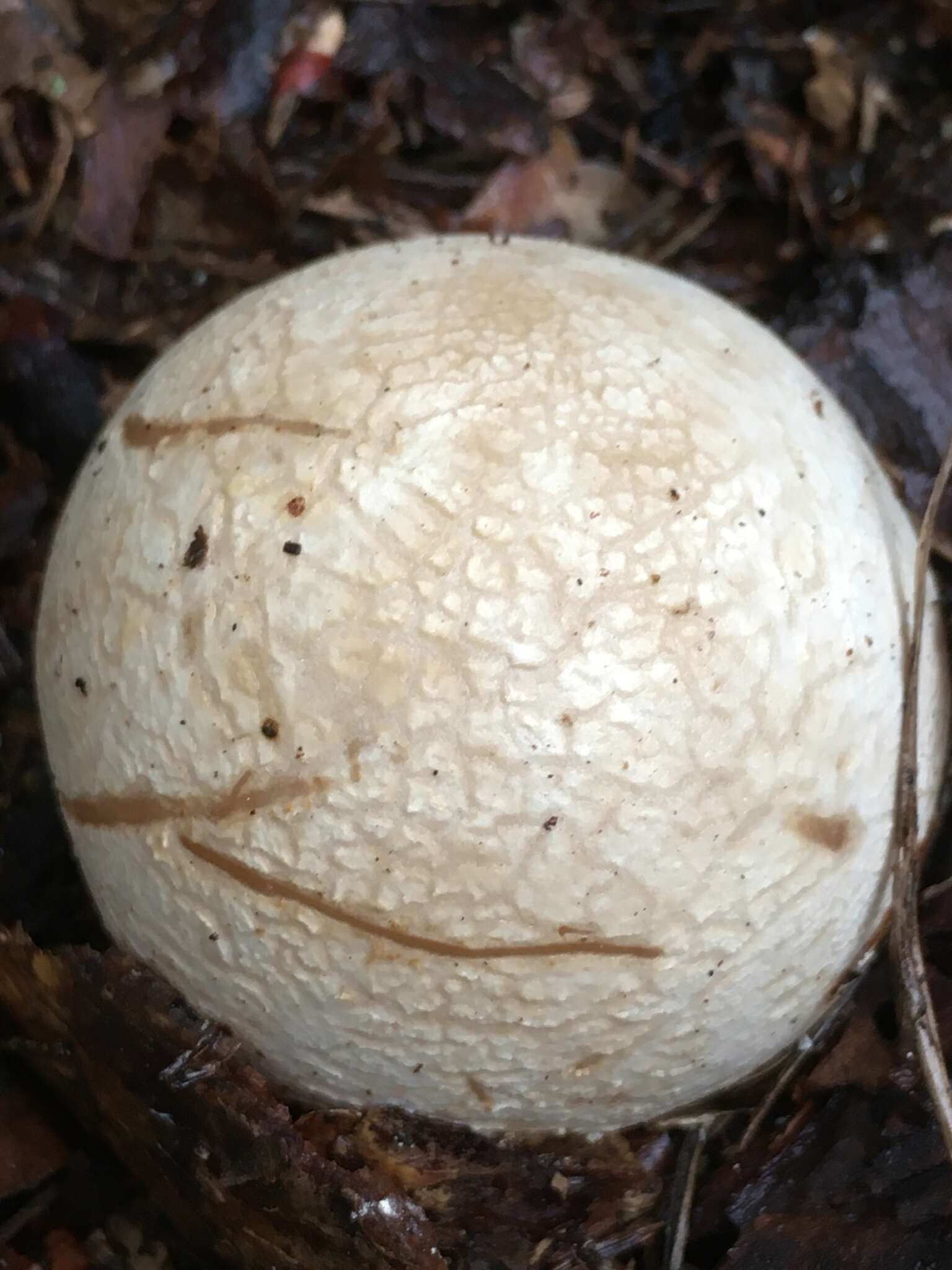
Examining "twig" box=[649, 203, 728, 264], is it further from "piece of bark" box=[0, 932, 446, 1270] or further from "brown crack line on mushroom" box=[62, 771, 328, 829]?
"piece of bark" box=[0, 932, 446, 1270]

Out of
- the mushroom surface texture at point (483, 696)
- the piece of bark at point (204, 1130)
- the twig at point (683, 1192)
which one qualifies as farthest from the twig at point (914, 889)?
the piece of bark at point (204, 1130)

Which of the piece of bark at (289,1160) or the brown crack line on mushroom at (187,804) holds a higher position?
the brown crack line on mushroom at (187,804)

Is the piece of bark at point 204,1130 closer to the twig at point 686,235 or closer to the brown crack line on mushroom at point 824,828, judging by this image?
the brown crack line on mushroom at point 824,828

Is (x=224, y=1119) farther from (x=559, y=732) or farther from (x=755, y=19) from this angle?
(x=755, y=19)

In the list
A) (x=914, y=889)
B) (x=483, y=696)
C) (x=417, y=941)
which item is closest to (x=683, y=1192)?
(x=914, y=889)

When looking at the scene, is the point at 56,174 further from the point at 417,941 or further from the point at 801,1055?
the point at 801,1055

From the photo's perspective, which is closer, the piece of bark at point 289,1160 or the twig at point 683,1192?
the piece of bark at point 289,1160

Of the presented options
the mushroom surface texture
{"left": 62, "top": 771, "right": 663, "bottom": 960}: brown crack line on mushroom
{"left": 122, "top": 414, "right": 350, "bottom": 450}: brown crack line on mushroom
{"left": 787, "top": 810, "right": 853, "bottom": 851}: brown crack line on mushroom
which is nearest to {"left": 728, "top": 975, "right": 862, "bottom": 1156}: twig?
the mushroom surface texture

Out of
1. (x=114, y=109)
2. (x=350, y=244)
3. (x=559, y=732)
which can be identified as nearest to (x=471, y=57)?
(x=350, y=244)
